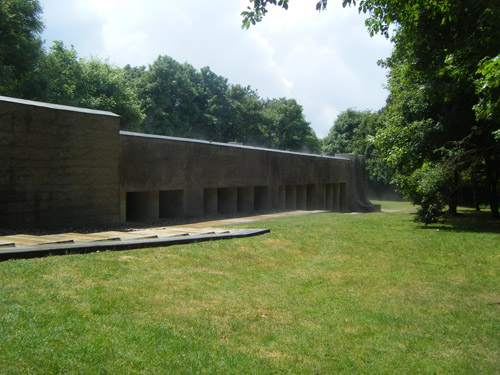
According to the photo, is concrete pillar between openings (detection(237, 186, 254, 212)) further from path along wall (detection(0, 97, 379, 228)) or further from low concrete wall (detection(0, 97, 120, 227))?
low concrete wall (detection(0, 97, 120, 227))

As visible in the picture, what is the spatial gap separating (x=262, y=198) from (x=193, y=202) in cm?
561

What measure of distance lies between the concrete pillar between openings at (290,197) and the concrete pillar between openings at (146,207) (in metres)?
9.81

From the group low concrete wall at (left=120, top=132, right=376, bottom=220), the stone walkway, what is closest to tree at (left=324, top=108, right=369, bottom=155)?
low concrete wall at (left=120, top=132, right=376, bottom=220)

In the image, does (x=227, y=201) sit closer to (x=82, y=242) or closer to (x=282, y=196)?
(x=282, y=196)

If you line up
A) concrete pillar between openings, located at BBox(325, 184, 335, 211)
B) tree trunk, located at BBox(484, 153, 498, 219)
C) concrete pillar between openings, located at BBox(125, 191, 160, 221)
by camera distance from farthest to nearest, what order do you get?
concrete pillar between openings, located at BBox(325, 184, 335, 211) < tree trunk, located at BBox(484, 153, 498, 219) < concrete pillar between openings, located at BBox(125, 191, 160, 221)

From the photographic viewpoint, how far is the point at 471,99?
17656mm

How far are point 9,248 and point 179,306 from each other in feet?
8.42

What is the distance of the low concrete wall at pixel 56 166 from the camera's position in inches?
357

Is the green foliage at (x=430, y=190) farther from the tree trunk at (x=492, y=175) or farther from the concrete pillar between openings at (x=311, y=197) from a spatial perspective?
the concrete pillar between openings at (x=311, y=197)

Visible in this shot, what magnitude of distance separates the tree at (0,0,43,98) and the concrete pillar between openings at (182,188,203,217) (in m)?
15.6

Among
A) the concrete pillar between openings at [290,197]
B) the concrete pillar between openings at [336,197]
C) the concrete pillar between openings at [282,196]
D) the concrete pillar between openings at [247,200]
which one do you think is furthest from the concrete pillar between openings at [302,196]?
the concrete pillar between openings at [247,200]

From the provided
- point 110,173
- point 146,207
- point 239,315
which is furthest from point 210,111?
point 239,315

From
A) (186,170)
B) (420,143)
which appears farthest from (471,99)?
(186,170)

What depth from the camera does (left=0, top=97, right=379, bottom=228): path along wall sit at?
9250mm
